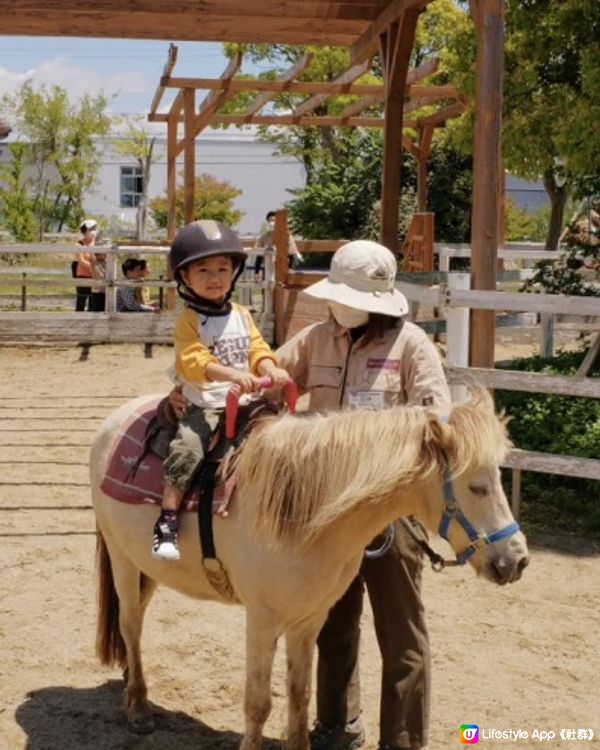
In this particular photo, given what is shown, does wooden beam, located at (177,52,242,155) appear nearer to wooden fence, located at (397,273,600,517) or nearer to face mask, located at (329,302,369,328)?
wooden fence, located at (397,273,600,517)

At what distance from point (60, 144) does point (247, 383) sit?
35784 mm


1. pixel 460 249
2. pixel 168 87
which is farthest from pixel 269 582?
pixel 168 87

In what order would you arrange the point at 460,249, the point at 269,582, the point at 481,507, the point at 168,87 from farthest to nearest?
the point at 168,87 → the point at 460,249 → the point at 269,582 → the point at 481,507

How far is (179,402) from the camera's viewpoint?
362cm

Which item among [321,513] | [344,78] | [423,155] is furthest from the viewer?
[423,155]

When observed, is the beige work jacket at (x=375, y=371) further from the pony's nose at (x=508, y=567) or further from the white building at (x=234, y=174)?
the white building at (x=234, y=174)

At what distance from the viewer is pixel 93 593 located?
5.42m

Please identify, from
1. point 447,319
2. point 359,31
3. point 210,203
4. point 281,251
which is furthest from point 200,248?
point 210,203

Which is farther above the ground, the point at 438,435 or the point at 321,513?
the point at 438,435

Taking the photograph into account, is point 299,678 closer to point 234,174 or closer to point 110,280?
point 110,280

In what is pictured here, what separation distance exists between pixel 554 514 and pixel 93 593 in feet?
9.54

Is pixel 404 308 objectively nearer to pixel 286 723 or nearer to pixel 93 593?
pixel 286 723

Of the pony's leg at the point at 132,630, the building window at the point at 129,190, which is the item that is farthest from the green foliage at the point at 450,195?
the building window at the point at 129,190

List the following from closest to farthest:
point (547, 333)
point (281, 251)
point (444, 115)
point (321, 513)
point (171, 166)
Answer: point (321, 513), point (547, 333), point (281, 251), point (444, 115), point (171, 166)
